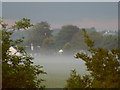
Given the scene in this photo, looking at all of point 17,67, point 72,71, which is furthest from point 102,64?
point 17,67

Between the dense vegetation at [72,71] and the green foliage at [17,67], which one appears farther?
the green foliage at [17,67]

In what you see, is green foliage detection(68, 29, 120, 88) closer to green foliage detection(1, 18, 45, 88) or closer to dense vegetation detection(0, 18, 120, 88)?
dense vegetation detection(0, 18, 120, 88)

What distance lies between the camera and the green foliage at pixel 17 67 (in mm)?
3610

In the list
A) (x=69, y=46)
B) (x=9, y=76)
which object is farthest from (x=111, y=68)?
(x=69, y=46)

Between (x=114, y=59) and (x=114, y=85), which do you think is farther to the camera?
(x=114, y=59)

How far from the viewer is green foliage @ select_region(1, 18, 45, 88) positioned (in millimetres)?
3610

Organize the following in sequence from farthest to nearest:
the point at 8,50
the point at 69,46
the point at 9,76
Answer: the point at 69,46
the point at 8,50
the point at 9,76

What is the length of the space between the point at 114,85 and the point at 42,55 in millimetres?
5609

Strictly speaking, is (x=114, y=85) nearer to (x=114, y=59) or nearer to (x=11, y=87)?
(x=114, y=59)

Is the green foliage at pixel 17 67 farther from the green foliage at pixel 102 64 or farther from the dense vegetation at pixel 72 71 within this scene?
the green foliage at pixel 102 64

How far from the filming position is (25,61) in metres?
4.22

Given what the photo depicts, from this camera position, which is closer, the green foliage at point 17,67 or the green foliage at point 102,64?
the green foliage at point 102,64

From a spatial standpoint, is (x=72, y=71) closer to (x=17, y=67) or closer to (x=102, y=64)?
(x=102, y=64)

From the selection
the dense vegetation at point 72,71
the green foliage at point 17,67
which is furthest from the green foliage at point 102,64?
the green foliage at point 17,67
